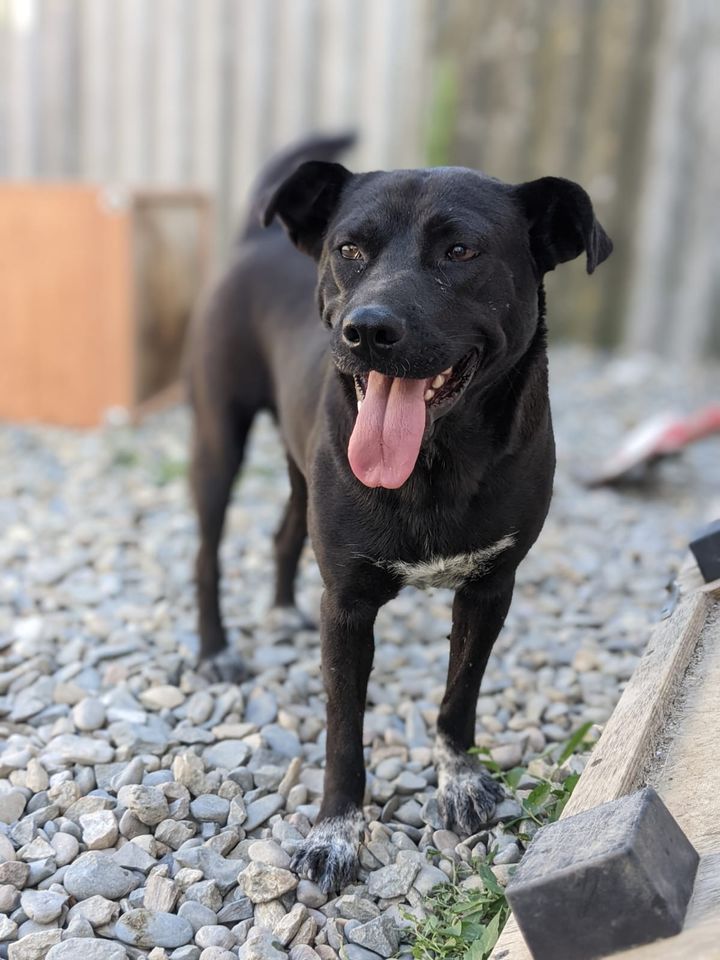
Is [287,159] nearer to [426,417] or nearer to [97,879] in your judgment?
[426,417]

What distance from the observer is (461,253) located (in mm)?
2148

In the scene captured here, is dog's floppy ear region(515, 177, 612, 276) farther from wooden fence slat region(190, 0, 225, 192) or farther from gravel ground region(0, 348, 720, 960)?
wooden fence slat region(190, 0, 225, 192)

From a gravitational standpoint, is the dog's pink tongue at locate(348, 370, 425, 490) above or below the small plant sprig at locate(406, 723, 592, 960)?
above

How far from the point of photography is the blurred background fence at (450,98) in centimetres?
691

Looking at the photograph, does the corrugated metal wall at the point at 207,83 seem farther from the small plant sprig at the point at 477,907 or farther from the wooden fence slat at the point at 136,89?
the small plant sprig at the point at 477,907

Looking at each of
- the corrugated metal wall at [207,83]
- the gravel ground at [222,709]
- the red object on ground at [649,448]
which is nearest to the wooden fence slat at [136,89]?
the corrugated metal wall at [207,83]

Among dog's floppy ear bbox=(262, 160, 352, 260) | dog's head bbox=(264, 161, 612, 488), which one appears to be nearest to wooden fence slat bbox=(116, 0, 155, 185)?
dog's floppy ear bbox=(262, 160, 352, 260)

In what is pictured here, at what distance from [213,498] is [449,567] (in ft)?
4.19

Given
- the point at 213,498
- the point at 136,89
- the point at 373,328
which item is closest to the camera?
the point at 373,328

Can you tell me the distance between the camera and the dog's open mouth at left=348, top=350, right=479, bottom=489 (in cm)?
204

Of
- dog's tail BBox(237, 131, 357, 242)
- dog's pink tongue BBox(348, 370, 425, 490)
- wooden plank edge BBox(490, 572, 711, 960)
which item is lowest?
wooden plank edge BBox(490, 572, 711, 960)

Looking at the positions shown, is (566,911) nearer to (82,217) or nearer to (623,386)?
(82,217)

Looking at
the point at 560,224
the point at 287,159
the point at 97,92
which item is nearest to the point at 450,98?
the point at 97,92

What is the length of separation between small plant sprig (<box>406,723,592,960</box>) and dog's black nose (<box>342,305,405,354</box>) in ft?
3.71
